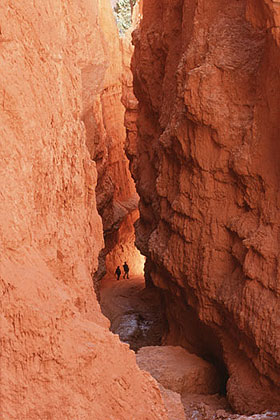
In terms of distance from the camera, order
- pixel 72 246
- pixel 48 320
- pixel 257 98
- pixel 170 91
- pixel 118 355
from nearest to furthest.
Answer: pixel 48 320 → pixel 118 355 → pixel 72 246 → pixel 257 98 → pixel 170 91

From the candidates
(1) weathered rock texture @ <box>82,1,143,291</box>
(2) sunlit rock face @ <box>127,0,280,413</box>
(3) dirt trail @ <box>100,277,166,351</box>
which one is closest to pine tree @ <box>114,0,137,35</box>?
(1) weathered rock texture @ <box>82,1,143,291</box>

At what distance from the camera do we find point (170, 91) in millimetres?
8820

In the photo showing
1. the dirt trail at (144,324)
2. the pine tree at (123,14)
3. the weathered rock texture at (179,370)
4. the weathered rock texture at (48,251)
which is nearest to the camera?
the weathered rock texture at (48,251)

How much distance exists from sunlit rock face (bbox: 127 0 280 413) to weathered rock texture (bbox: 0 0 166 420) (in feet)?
9.87

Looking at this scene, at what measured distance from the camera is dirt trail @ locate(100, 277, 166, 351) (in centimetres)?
1051

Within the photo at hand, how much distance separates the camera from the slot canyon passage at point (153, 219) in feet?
7.73

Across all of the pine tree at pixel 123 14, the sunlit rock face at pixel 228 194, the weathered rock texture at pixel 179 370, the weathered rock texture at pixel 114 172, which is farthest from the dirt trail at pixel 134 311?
the pine tree at pixel 123 14

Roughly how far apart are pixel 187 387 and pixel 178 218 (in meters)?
2.57

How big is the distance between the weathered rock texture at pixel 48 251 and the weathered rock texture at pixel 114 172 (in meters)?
10.9

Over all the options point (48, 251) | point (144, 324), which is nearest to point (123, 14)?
point (144, 324)

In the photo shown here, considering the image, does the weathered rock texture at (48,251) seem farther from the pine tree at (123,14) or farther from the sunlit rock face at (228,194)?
the pine tree at (123,14)

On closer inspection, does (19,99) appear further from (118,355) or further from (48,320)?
(118,355)

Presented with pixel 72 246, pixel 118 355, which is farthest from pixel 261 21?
pixel 118 355

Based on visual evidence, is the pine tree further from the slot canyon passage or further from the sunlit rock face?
the sunlit rock face
